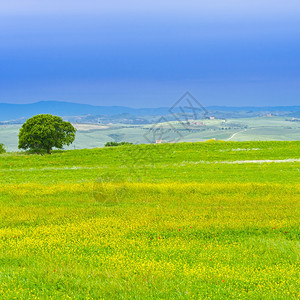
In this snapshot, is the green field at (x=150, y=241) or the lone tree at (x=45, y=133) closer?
the green field at (x=150, y=241)

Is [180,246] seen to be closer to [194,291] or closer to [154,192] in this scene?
[194,291]

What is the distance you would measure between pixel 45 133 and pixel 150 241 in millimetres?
42412

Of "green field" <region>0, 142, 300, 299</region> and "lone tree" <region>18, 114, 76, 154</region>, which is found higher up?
"lone tree" <region>18, 114, 76, 154</region>

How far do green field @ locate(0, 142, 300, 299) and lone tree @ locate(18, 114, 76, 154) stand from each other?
29.0 m

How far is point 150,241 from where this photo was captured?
11.9 m

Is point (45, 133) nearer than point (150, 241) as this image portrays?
No

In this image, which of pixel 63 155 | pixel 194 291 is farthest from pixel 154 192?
pixel 63 155

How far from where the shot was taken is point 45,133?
166 ft

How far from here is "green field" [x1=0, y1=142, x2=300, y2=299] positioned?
8445 mm

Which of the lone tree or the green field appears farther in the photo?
the lone tree

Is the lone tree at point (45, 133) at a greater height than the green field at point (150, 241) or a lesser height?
greater

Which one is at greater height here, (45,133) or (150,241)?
(45,133)

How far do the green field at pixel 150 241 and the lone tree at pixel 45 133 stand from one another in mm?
29025

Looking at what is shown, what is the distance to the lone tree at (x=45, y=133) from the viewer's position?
169ft
